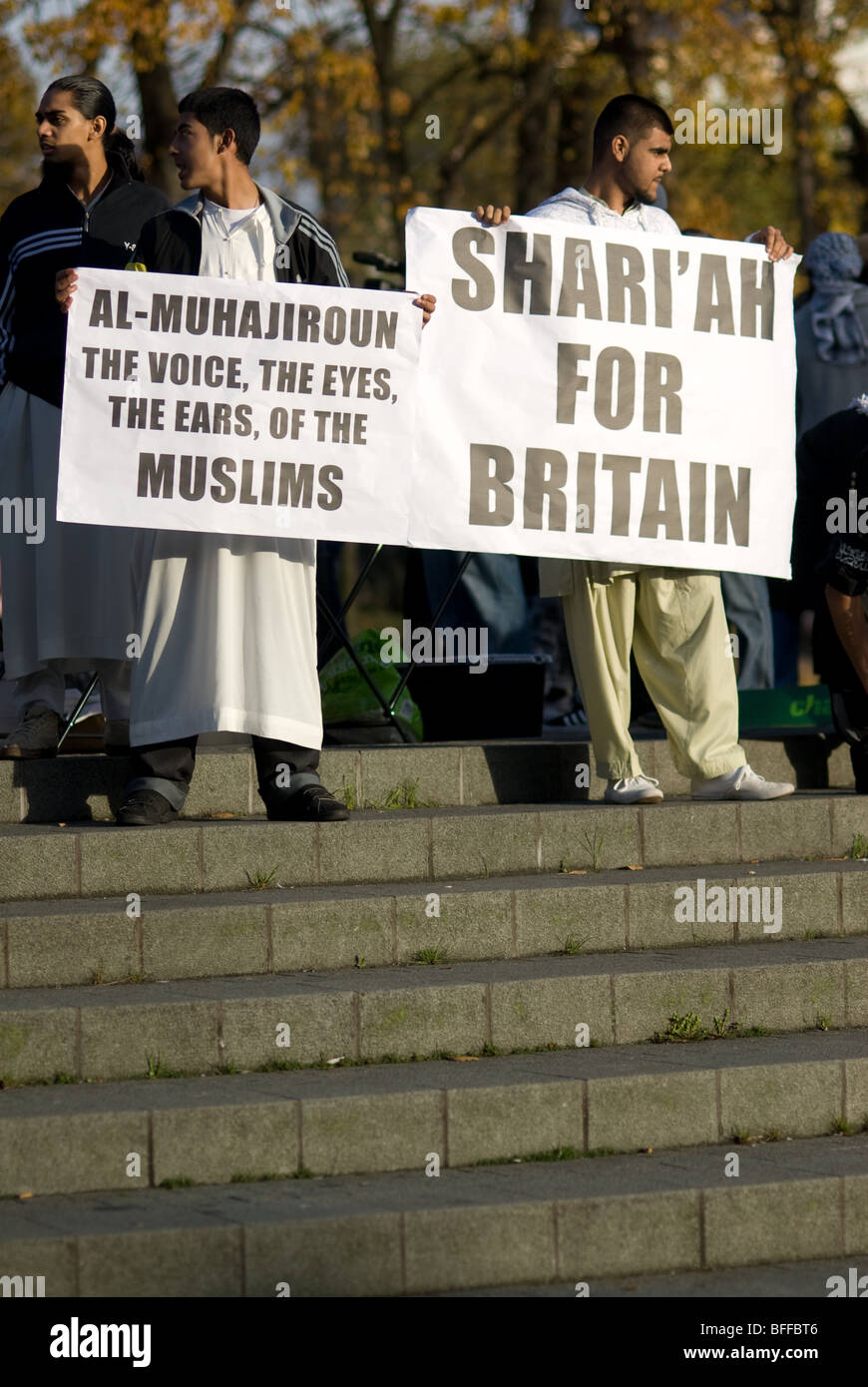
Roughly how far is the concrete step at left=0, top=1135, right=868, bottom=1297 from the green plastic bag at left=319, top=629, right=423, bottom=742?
337 centimetres

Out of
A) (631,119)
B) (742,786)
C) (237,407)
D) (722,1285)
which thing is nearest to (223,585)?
(237,407)

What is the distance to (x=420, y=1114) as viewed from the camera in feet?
16.0

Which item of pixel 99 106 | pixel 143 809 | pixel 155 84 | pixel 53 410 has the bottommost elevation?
pixel 143 809

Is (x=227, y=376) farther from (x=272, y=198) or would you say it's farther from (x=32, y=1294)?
(x=32, y=1294)

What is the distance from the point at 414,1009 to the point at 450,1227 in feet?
3.30

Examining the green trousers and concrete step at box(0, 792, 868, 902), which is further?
the green trousers

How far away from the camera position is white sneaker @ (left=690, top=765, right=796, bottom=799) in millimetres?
7238

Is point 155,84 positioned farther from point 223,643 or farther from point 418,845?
point 418,845

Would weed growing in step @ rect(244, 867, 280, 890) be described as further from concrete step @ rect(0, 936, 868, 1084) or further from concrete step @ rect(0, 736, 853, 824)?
concrete step @ rect(0, 736, 853, 824)

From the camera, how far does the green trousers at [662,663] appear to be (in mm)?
7223

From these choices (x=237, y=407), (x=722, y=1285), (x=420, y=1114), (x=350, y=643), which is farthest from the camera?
(x=350, y=643)

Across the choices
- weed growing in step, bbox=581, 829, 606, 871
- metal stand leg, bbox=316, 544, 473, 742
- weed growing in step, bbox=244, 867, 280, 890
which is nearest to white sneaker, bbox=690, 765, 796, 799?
weed growing in step, bbox=581, 829, 606, 871

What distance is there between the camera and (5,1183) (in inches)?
178
